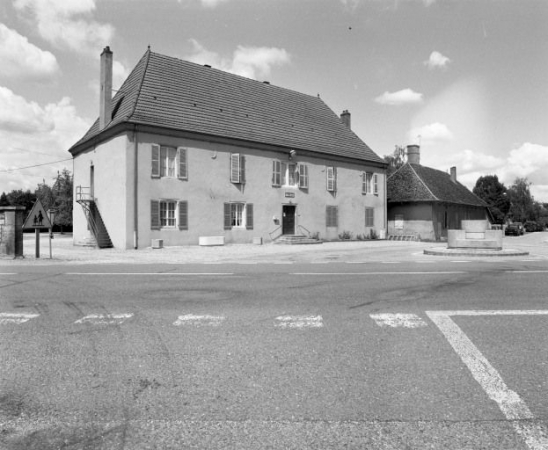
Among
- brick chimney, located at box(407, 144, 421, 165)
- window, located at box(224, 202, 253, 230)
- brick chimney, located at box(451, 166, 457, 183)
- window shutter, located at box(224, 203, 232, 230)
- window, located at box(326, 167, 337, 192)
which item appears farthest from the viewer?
brick chimney, located at box(451, 166, 457, 183)

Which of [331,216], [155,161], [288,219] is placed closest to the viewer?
[155,161]

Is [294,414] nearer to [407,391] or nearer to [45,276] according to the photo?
[407,391]

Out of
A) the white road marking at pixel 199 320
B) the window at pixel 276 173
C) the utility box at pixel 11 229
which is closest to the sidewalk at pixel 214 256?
the utility box at pixel 11 229

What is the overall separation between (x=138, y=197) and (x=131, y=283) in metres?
14.9

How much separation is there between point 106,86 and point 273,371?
25.8 m

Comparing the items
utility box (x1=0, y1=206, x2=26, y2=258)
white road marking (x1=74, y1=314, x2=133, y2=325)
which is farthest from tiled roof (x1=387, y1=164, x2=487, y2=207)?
white road marking (x1=74, y1=314, x2=133, y2=325)

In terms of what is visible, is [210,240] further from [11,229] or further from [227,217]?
[11,229]

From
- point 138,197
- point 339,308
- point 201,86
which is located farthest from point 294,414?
point 201,86

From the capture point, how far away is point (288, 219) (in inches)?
1226

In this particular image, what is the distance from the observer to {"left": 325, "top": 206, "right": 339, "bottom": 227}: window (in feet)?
109

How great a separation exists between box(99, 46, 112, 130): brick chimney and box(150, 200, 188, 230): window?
19.1 ft

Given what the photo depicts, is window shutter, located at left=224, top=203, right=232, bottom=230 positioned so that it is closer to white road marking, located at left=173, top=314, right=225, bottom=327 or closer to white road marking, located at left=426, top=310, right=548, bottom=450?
white road marking, located at left=173, top=314, right=225, bottom=327

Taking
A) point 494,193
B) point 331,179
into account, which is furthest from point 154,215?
point 494,193

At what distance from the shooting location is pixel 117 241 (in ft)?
81.0
